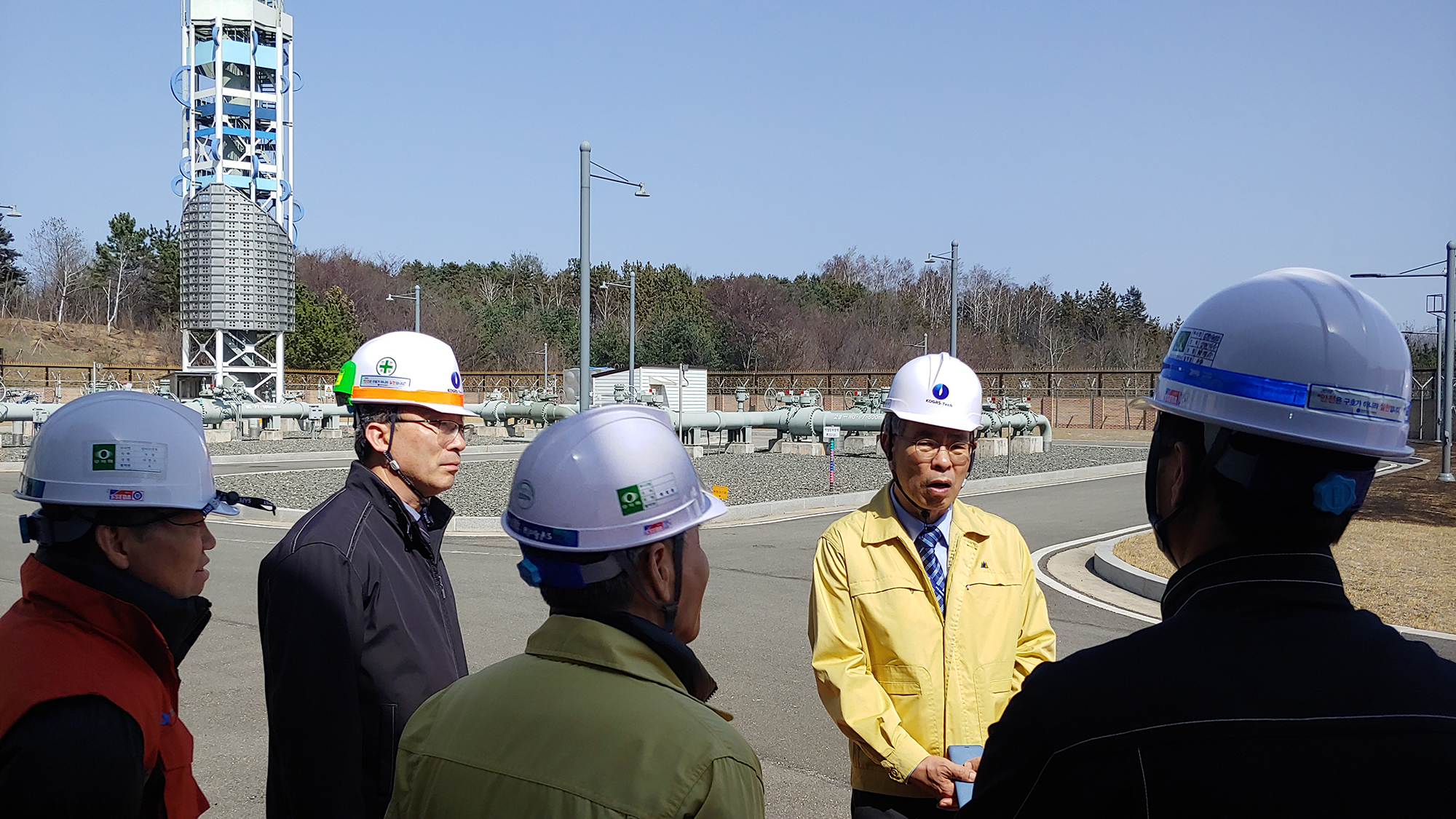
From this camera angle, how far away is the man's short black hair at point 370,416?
351 centimetres

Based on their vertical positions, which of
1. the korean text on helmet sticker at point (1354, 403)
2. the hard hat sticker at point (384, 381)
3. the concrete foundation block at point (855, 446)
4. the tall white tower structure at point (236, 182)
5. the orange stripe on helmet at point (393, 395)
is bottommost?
the concrete foundation block at point (855, 446)

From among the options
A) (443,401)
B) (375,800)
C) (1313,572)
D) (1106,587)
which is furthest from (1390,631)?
(1106,587)

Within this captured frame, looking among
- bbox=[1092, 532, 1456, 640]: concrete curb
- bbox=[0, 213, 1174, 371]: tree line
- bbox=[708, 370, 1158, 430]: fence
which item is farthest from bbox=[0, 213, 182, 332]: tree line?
bbox=[1092, 532, 1456, 640]: concrete curb

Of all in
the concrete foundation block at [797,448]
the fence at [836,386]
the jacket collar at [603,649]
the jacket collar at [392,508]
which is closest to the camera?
the jacket collar at [603,649]

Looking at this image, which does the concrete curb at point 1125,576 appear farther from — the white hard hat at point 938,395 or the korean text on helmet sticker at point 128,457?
the korean text on helmet sticker at point 128,457

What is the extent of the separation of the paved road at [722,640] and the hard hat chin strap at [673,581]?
3.38 meters

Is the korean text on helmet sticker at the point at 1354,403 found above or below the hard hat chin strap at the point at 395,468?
above

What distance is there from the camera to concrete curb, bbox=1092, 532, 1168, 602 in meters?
10.5

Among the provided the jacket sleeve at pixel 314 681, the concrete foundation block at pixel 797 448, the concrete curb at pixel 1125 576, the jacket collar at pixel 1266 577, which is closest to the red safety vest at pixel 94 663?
the jacket sleeve at pixel 314 681

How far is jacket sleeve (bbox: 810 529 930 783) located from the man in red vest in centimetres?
173

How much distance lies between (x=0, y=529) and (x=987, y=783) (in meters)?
17.1

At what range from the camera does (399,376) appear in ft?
11.8

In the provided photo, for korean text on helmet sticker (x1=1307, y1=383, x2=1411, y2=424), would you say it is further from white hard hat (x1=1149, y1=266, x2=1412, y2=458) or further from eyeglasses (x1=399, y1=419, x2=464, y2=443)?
eyeglasses (x1=399, y1=419, x2=464, y2=443)

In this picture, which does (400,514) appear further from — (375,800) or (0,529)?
(0,529)
